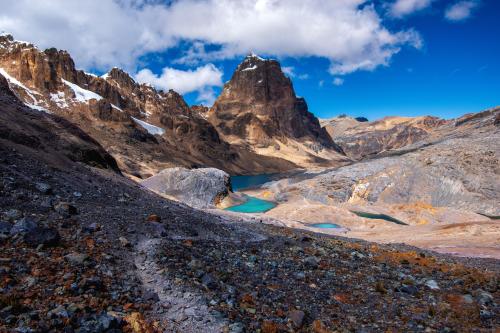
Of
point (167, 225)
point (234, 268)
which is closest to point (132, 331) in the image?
point (234, 268)

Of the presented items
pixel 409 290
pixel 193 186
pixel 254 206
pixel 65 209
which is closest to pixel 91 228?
pixel 65 209

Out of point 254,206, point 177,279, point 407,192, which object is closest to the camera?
point 177,279

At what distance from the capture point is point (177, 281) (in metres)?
11.4

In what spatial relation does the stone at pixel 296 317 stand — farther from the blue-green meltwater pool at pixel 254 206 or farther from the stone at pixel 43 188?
the blue-green meltwater pool at pixel 254 206

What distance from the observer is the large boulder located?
73875 millimetres

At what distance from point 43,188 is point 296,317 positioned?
474 inches

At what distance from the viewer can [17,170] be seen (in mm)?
17844

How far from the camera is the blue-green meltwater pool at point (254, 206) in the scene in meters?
77.8

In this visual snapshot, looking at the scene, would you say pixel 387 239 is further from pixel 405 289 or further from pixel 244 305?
pixel 244 305

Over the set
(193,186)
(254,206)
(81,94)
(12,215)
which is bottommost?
(12,215)

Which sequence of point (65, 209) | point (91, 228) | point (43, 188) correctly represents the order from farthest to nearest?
point (43, 188) < point (65, 209) < point (91, 228)

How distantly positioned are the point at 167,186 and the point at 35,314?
6822 centimetres

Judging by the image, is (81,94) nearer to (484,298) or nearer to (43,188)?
(43,188)

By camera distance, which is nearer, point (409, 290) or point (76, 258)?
point (76, 258)
